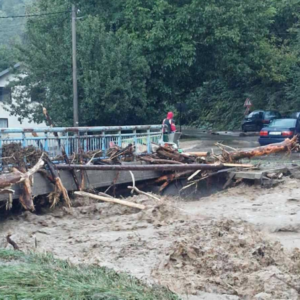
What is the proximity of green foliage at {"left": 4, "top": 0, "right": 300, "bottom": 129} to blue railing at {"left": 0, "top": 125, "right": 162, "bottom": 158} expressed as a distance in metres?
10.1

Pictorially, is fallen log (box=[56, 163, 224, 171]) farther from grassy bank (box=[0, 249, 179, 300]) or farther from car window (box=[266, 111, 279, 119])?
car window (box=[266, 111, 279, 119])

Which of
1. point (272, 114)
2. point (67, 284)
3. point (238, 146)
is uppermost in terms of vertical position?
point (67, 284)

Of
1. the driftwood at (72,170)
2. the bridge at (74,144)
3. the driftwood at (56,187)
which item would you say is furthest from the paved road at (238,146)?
the driftwood at (56,187)

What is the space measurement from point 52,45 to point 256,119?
16871 millimetres

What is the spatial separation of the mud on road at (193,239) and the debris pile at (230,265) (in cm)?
1

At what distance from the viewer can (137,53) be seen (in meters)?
28.0

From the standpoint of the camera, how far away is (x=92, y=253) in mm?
9320

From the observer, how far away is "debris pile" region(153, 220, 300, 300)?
7.13 m

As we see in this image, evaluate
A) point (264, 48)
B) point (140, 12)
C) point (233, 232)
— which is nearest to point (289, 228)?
point (233, 232)

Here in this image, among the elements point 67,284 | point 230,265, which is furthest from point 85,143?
point 67,284

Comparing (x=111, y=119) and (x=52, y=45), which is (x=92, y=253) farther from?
(x=52, y=45)

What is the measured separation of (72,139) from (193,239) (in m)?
5.39

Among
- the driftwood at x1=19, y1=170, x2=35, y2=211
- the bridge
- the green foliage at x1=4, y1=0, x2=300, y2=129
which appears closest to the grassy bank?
the driftwood at x1=19, y1=170, x2=35, y2=211

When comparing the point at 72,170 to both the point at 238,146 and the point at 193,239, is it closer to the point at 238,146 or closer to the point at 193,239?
the point at 193,239
